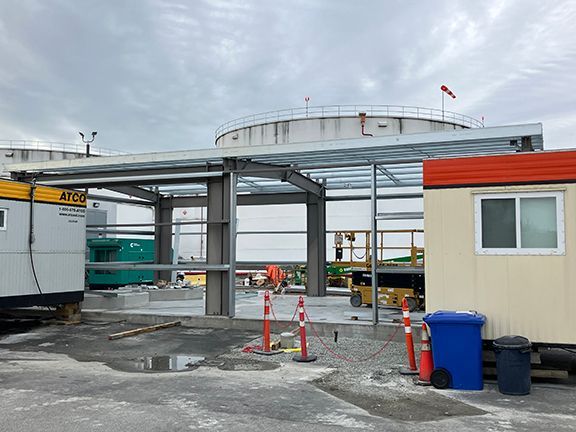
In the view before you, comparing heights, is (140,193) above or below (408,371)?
above

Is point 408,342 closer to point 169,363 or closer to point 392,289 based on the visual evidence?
point 169,363

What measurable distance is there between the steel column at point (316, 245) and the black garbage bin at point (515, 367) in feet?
38.7

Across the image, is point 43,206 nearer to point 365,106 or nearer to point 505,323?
point 505,323

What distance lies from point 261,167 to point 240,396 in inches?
300

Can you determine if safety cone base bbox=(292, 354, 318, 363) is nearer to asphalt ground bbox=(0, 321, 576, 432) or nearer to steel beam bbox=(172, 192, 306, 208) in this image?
asphalt ground bbox=(0, 321, 576, 432)

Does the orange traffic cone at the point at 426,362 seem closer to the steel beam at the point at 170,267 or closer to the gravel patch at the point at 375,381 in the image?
the gravel patch at the point at 375,381

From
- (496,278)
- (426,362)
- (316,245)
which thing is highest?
(316,245)

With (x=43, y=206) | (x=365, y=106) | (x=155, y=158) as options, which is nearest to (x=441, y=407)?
(x=155, y=158)

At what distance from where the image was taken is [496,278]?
7996 millimetres

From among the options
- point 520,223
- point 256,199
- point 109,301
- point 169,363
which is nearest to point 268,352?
A: point 169,363

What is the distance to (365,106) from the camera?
29.1 metres

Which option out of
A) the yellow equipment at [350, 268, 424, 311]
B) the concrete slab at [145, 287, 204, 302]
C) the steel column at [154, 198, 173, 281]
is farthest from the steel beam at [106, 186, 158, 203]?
the yellow equipment at [350, 268, 424, 311]

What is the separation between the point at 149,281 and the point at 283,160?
10518 mm

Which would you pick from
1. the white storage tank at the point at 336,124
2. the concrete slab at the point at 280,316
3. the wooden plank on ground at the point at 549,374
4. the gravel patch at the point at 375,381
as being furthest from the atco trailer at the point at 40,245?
the white storage tank at the point at 336,124
